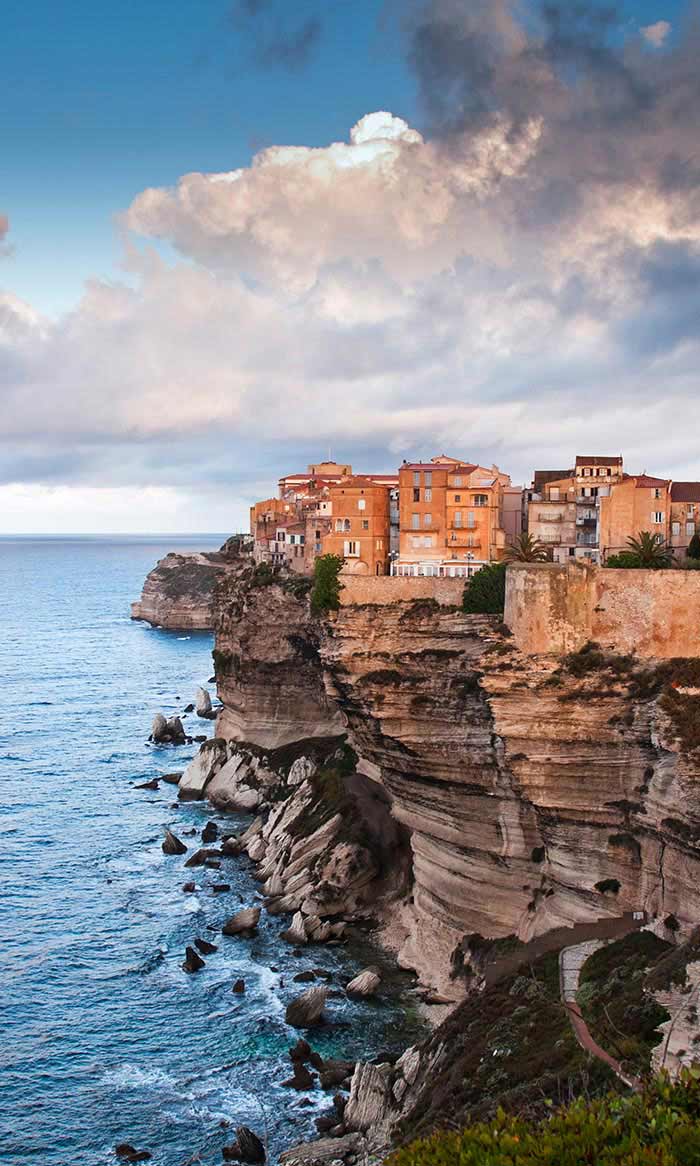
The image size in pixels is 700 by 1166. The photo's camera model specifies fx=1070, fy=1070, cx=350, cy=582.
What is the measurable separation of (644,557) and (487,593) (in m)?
7.15

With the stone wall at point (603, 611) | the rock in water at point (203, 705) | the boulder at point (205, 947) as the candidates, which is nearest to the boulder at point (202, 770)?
the rock in water at point (203, 705)

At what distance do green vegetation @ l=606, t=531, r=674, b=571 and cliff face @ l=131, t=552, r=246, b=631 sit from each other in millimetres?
120183

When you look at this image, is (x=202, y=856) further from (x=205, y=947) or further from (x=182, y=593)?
(x=182, y=593)

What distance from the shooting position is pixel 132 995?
45.5 m

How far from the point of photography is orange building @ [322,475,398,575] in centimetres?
6341

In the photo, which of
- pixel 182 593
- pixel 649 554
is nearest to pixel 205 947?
pixel 649 554


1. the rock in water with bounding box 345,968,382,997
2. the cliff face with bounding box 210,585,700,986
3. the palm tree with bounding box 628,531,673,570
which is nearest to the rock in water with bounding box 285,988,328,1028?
the rock in water with bounding box 345,968,382,997

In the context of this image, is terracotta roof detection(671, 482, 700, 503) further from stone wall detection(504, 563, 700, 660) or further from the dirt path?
the dirt path

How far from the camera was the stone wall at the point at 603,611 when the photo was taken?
40.2m

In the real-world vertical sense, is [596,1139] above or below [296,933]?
above

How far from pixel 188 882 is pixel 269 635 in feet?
71.3

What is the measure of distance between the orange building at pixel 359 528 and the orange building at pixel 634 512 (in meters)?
14.2

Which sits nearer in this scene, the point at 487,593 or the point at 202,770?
the point at 487,593

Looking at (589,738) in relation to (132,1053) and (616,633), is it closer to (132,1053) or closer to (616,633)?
(616,633)
